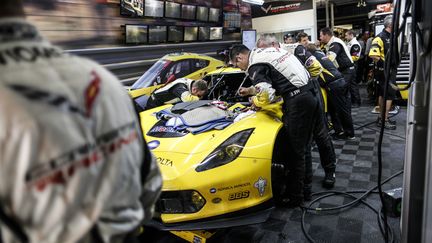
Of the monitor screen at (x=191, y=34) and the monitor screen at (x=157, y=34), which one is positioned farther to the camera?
the monitor screen at (x=191, y=34)

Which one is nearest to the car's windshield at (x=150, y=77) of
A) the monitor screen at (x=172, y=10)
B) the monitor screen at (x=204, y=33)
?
the monitor screen at (x=172, y=10)

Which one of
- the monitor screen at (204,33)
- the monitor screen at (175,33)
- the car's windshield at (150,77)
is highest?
the monitor screen at (204,33)

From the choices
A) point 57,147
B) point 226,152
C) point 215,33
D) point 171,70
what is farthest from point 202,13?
point 57,147

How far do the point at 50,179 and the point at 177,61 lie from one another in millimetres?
5798

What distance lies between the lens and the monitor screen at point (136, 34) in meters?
8.60

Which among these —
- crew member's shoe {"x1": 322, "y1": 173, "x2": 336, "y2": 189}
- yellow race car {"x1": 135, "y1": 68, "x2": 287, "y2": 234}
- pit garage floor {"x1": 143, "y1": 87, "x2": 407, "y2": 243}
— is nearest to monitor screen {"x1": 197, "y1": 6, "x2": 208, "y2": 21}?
pit garage floor {"x1": 143, "y1": 87, "x2": 407, "y2": 243}

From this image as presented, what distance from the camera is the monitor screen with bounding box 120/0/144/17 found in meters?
8.43

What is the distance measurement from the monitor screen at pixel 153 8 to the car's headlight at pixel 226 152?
25.7ft

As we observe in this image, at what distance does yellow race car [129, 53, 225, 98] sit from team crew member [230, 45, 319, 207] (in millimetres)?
3234

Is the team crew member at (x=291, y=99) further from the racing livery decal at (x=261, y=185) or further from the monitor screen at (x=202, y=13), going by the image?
the monitor screen at (x=202, y=13)

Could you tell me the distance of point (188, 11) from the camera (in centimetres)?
1084

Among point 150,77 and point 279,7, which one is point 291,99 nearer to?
point 150,77

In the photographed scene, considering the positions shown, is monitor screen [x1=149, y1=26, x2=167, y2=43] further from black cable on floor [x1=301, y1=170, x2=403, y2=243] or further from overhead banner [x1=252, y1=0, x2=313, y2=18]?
black cable on floor [x1=301, y1=170, x2=403, y2=243]

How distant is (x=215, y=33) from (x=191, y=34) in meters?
1.45
